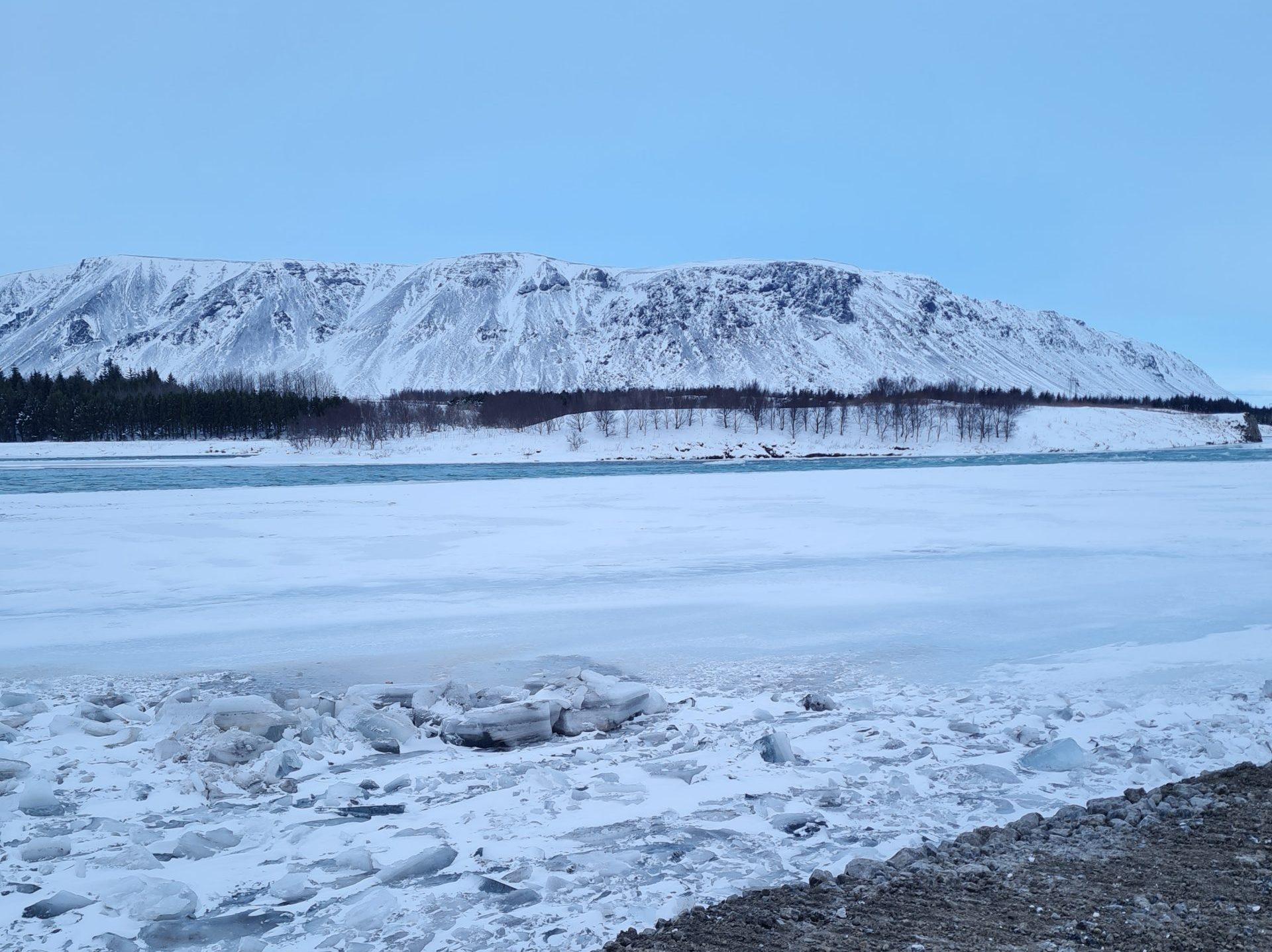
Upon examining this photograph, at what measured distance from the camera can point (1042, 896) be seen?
11.6 feet

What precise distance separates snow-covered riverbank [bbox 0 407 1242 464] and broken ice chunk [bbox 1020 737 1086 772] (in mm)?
56303

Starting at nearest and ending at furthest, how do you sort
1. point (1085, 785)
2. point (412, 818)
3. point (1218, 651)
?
point (412, 818), point (1085, 785), point (1218, 651)

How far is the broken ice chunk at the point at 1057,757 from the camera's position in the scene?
5230 millimetres

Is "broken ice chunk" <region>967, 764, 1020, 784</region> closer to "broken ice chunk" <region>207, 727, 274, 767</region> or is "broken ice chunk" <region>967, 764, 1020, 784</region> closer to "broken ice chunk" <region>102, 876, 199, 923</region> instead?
"broken ice chunk" <region>102, 876, 199, 923</region>

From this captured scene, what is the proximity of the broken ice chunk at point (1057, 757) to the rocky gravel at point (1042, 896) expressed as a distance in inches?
30.2

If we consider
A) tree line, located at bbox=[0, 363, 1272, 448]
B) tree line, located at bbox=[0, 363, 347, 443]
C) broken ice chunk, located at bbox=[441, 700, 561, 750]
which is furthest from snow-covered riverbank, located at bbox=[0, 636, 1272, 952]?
tree line, located at bbox=[0, 363, 347, 443]

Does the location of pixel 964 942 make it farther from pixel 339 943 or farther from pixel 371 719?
pixel 371 719

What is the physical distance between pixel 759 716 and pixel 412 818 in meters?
2.77

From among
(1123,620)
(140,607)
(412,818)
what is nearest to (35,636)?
(140,607)

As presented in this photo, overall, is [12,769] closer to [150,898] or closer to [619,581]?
[150,898]

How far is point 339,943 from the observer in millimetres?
3424

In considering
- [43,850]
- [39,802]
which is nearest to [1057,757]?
[43,850]

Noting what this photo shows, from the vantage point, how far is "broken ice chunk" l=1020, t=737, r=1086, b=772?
523cm

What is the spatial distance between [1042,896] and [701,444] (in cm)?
7313
